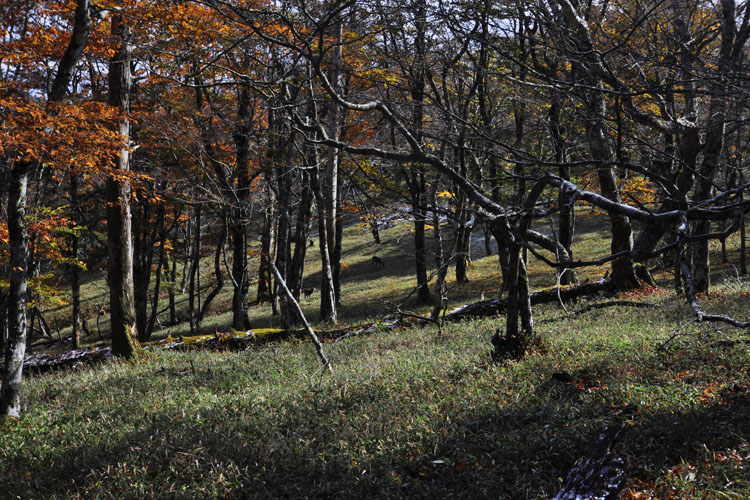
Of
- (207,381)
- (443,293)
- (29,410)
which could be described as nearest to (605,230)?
(443,293)

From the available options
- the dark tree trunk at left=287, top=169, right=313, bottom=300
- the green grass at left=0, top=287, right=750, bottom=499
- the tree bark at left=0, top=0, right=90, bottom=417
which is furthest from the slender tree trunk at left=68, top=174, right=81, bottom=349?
the green grass at left=0, top=287, right=750, bottom=499

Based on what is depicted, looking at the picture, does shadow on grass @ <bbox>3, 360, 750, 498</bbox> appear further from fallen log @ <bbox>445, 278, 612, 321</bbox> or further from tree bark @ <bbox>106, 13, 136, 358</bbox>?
fallen log @ <bbox>445, 278, 612, 321</bbox>

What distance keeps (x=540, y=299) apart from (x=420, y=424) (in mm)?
9472

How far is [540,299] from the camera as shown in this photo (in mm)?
14281

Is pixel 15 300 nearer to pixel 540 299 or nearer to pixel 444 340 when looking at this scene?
pixel 444 340

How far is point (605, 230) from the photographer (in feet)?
122

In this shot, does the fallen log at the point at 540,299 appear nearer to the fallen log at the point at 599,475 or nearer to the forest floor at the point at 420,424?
the forest floor at the point at 420,424

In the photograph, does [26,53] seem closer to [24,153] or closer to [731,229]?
[24,153]

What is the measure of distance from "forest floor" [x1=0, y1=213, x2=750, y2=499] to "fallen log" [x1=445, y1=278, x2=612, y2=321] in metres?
3.53

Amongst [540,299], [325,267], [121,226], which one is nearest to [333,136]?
[325,267]

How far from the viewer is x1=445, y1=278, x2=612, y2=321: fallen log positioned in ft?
43.9

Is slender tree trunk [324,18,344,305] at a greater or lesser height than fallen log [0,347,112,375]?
greater

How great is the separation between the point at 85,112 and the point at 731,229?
11.1 m

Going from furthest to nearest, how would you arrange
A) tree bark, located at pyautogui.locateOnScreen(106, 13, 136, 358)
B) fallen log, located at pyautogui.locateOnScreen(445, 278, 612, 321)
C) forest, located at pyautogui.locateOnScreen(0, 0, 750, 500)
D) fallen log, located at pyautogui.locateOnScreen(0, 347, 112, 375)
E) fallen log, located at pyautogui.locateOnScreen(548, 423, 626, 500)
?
fallen log, located at pyautogui.locateOnScreen(445, 278, 612, 321), fallen log, located at pyautogui.locateOnScreen(0, 347, 112, 375), tree bark, located at pyautogui.locateOnScreen(106, 13, 136, 358), forest, located at pyautogui.locateOnScreen(0, 0, 750, 500), fallen log, located at pyautogui.locateOnScreen(548, 423, 626, 500)
